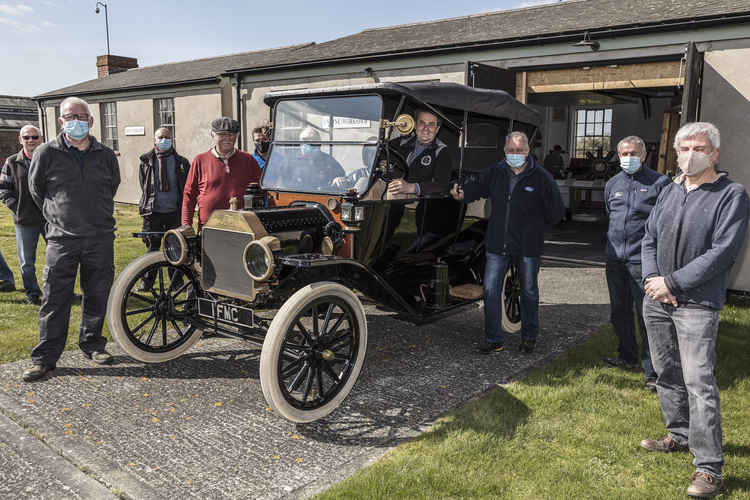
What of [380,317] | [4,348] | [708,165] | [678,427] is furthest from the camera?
[380,317]

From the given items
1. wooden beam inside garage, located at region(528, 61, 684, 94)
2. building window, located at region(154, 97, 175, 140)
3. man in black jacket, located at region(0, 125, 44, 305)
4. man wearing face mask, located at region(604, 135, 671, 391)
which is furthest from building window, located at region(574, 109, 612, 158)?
man in black jacket, located at region(0, 125, 44, 305)

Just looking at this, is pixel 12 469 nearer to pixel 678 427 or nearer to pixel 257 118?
pixel 678 427

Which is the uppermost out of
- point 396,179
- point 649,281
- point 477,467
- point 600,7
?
point 600,7

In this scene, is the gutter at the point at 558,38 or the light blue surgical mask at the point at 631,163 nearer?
the light blue surgical mask at the point at 631,163

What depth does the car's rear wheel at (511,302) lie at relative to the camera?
18.1 ft

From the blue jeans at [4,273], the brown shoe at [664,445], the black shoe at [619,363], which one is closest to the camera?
the brown shoe at [664,445]

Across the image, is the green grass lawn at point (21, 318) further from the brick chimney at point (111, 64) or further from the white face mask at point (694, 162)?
the brick chimney at point (111, 64)

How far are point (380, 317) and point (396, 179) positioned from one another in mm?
1991

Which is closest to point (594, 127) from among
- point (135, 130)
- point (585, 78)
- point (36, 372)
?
point (585, 78)

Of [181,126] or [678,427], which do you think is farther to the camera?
[181,126]

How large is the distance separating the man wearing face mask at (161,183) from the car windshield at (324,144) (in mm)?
2144


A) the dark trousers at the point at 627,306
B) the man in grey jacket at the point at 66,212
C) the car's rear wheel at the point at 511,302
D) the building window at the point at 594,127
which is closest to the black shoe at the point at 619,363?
the dark trousers at the point at 627,306

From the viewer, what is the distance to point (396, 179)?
4.52 meters

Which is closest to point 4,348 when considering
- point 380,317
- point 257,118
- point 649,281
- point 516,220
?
point 380,317
